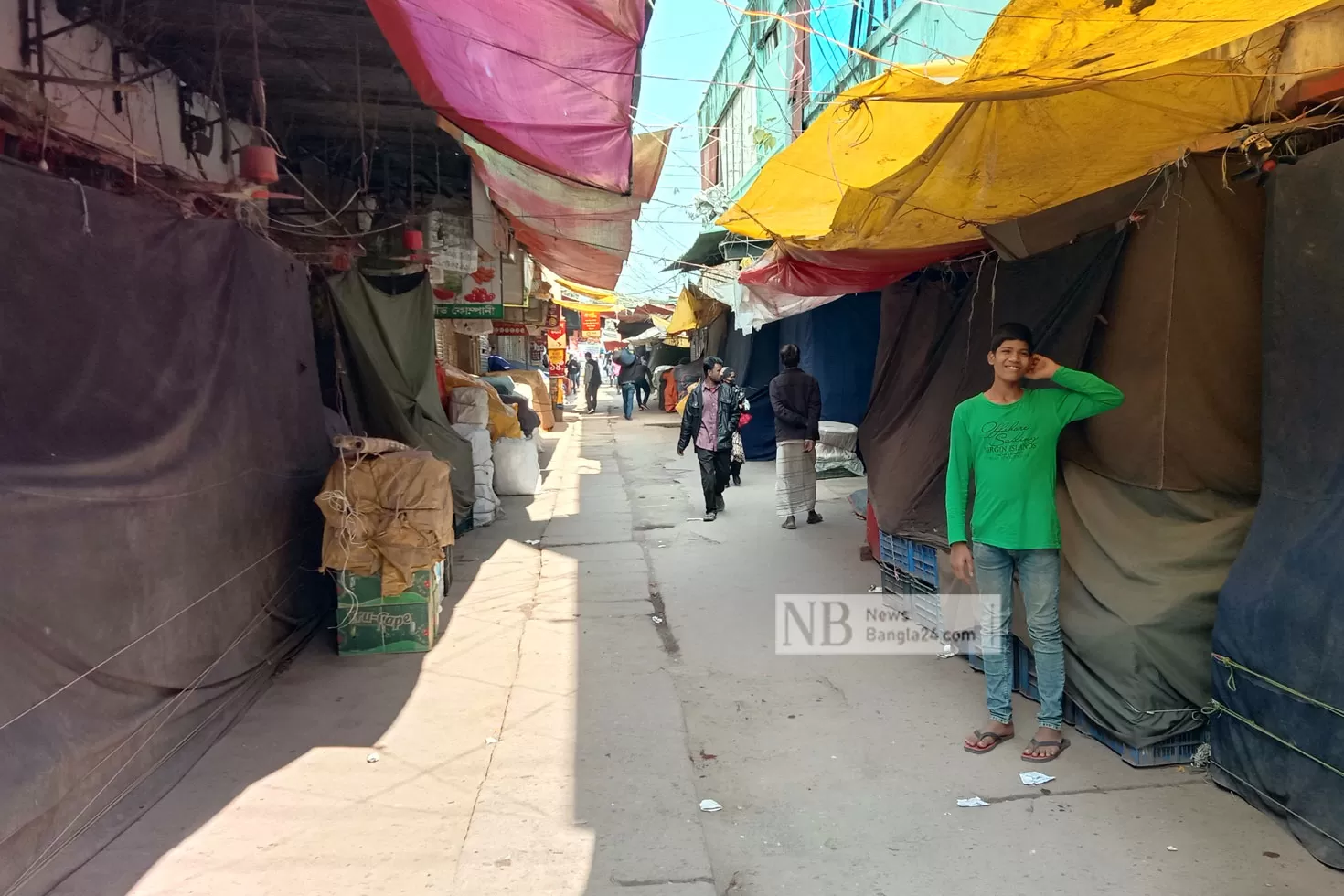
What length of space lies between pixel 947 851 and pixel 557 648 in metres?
2.87

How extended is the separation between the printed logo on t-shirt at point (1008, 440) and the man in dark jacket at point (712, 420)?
507cm

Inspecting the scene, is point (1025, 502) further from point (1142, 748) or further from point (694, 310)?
point (694, 310)

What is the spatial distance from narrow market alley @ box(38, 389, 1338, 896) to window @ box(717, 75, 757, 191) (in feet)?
40.6

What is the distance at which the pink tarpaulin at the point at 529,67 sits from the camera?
3.58 m

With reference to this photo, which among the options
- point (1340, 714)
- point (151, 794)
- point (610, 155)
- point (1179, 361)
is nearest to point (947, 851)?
point (1340, 714)

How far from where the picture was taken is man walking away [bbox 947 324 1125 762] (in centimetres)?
365

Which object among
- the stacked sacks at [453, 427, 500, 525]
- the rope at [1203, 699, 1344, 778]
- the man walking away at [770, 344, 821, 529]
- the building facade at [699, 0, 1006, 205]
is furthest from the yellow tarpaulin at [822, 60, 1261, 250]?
the stacked sacks at [453, 427, 500, 525]

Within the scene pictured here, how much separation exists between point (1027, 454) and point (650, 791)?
7.29 feet

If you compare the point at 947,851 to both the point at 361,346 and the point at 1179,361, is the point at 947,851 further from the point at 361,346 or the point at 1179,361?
the point at 361,346

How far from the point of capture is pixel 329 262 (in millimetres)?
7195

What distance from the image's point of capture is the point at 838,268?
637cm

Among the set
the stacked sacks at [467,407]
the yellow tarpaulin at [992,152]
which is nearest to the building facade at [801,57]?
the yellow tarpaulin at [992,152]

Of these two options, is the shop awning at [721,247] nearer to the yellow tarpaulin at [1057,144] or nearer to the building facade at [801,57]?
the building facade at [801,57]

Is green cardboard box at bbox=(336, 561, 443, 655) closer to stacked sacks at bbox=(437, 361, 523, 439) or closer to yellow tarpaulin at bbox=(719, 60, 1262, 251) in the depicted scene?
yellow tarpaulin at bbox=(719, 60, 1262, 251)
